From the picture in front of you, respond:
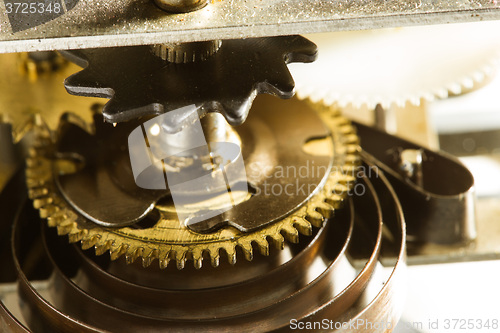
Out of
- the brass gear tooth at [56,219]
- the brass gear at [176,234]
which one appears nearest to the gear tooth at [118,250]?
the brass gear at [176,234]

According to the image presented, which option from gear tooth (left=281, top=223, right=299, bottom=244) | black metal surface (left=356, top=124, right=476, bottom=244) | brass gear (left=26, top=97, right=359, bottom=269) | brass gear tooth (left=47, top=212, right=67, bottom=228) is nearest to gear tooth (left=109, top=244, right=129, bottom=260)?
brass gear (left=26, top=97, right=359, bottom=269)

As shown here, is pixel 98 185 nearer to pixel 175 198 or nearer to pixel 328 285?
pixel 175 198

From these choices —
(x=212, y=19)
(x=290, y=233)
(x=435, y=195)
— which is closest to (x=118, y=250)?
(x=290, y=233)

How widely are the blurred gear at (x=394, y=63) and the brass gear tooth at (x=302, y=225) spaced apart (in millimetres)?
364

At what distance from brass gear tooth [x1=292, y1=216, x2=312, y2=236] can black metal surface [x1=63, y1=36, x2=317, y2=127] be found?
0.65ft

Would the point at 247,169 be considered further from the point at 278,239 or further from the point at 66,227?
the point at 66,227

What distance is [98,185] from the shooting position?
3.22ft

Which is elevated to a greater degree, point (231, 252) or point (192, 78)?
point (192, 78)

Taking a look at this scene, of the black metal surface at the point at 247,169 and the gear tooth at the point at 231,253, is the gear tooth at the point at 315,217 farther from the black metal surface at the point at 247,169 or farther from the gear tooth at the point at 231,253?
the gear tooth at the point at 231,253

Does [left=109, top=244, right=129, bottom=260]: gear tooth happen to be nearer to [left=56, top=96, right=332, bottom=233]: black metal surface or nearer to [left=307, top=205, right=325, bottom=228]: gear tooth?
[left=56, top=96, right=332, bottom=233]: black metal surface

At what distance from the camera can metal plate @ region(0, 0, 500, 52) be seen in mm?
722

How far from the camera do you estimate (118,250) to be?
889 mm

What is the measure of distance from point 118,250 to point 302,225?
10.1 inches

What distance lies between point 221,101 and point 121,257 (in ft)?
1.06
